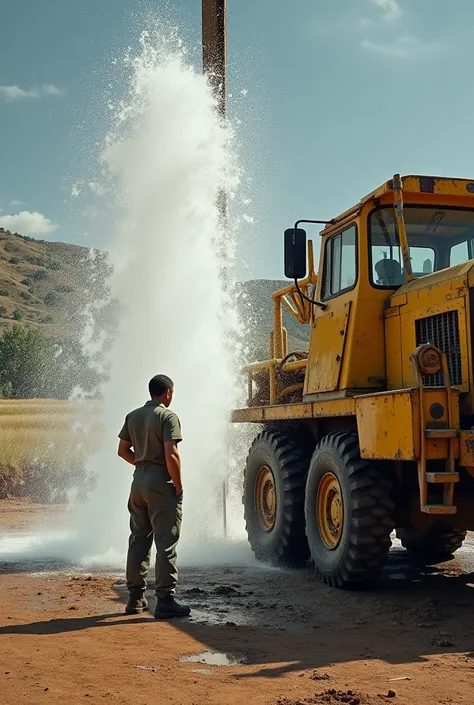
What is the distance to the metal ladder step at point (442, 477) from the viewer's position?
5918 millimetres

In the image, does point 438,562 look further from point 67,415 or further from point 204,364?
point 67,415

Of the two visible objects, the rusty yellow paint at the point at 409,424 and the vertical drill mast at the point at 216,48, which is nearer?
the rusty yellow paint at the point at 409,424

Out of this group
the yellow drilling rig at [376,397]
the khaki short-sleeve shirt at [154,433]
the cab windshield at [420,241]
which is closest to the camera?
the yellow drilling rig at [376,397]

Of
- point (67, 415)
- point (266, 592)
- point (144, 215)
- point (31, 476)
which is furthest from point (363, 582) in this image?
point (67, 415)

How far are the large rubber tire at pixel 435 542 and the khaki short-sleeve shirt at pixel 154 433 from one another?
377cm

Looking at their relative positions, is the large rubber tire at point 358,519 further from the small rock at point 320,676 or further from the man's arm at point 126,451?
the small rock at point 320,676

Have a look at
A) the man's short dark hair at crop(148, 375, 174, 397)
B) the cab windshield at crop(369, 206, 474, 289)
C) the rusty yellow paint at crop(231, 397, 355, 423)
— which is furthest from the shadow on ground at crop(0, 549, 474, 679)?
the cab windshield at crop(369, 206, 474, 289)

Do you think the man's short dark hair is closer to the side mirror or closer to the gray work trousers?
the gray work trousers

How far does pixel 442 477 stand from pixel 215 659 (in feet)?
6.68

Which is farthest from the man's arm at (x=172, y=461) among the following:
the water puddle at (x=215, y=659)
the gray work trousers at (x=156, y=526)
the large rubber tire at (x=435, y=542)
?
the large rubber tire at (x=435, y=542)

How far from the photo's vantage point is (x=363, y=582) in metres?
7.10

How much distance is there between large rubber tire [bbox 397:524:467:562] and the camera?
8.99 metres

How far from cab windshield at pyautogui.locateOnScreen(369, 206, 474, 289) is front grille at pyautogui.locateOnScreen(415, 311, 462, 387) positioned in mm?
895

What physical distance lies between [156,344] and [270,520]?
360 cm
